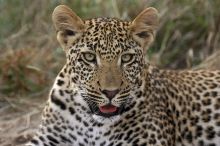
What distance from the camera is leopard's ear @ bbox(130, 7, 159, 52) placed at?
7945 mm

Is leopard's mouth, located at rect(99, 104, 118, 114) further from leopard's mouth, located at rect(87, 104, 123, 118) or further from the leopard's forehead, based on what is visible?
the leopard's forehead

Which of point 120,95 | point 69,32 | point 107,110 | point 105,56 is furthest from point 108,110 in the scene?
point 69,32

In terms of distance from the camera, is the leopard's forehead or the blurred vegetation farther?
the blurred vegetation

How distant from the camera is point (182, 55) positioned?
40.2 ft

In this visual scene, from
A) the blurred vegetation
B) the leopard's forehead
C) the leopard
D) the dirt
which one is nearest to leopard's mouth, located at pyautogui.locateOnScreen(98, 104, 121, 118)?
Result: the leopard

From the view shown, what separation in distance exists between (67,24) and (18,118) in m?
3.01

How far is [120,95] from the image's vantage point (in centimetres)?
752

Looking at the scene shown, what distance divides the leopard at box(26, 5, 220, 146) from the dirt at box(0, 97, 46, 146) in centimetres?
129

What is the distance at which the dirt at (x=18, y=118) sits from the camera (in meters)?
9.72

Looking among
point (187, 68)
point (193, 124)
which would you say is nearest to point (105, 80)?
point (193, 124)

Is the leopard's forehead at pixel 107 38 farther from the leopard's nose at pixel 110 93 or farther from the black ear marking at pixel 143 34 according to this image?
the leopard's nose at pixel 110 93

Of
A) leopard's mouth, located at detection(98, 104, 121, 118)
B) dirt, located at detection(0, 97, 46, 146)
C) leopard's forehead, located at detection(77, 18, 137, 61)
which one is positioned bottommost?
dirt, located at detection(0, 97, 46, 146)

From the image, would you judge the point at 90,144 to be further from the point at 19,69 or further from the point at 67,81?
the point at 19,69

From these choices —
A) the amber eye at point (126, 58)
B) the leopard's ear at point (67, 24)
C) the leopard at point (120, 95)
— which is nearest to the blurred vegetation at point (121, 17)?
the leopard at point (120, 95)
